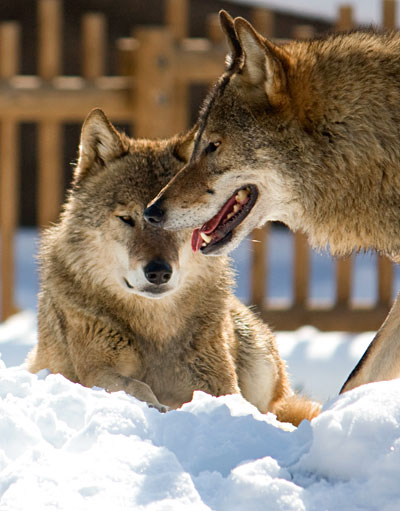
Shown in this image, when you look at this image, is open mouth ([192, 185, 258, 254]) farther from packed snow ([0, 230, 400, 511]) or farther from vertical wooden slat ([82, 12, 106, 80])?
vertical wooden slat ([82, 12, 106, 80])

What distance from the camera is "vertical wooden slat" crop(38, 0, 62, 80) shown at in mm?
6430

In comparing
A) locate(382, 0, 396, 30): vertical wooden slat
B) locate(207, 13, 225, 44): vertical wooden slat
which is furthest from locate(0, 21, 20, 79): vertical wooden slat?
locate(382, 0, 396, 30): vertical wooden slat

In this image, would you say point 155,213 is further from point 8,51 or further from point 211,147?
point 8,51

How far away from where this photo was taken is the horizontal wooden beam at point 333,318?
6570 millimetres

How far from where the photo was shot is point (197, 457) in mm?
2164

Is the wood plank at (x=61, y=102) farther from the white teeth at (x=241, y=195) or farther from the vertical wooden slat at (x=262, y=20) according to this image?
the white teeth at (x=241, y=195)

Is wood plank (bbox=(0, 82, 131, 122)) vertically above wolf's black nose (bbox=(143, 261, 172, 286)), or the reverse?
wood plank (bbox=(0, 82, 131, 122))

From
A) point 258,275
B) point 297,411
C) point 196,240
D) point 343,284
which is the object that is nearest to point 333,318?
point 343,284

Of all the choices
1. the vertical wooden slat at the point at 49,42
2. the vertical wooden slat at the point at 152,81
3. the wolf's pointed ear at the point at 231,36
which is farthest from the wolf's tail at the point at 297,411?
the vertical wooden slat at the point at 49,42

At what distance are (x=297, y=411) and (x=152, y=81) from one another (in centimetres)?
344

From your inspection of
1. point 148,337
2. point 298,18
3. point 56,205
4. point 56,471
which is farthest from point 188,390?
point 298,18

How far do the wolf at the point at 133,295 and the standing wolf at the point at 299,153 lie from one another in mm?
415

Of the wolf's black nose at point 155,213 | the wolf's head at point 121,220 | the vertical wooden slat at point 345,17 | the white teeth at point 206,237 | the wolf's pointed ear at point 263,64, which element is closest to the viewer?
the wolf's pointed ear at point 263,64

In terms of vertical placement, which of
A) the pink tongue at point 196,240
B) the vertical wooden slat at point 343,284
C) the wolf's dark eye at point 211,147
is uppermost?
the wolf's dark eye at point 211,147
